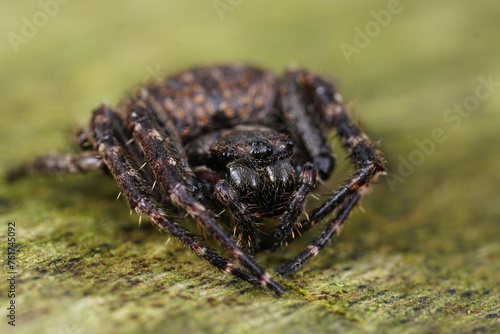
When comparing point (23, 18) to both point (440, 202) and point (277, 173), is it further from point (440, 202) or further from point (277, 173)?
point (440, 202)

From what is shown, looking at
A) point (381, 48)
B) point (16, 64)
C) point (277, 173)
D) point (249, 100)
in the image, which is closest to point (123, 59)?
point (16, 64)

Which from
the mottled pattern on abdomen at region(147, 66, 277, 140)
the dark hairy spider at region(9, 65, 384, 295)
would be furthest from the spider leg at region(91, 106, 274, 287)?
the mottled pattern on abdomen at region(147, 66, 277, 140)

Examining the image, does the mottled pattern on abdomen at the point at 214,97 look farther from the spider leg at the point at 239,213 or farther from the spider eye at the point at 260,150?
the spider leg at the point at 239,213

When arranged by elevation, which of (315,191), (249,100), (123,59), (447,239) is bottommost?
(447,239)

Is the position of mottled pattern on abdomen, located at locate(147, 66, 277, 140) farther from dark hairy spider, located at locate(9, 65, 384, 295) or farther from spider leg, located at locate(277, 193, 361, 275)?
spider leg, located at locate(277, 193, 361, 275)

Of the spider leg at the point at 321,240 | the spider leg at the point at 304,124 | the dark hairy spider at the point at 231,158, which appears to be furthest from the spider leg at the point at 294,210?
the spider leg at the point at 304,124

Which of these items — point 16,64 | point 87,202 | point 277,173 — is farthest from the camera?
point 16,64

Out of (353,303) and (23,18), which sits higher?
(23,18)
